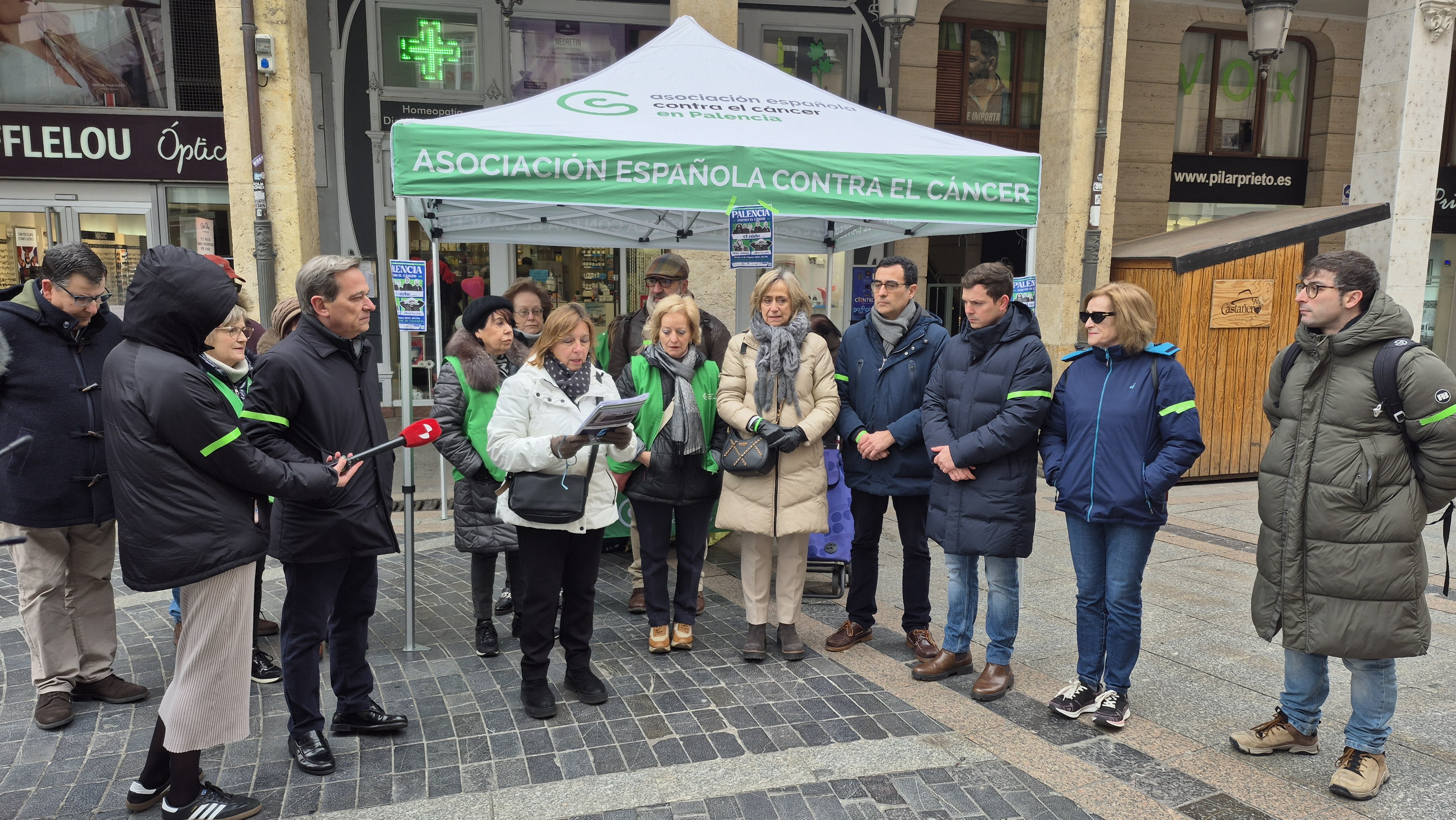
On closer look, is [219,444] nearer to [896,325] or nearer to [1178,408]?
[896,325]

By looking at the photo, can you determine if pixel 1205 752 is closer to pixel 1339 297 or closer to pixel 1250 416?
pixel 1339 297

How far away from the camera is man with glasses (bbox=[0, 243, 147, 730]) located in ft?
12.7

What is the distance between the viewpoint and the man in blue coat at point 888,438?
4.65 metres

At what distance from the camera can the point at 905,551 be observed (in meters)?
4.86

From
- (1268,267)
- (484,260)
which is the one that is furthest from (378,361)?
(1268,267)

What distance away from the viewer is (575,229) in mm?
7324

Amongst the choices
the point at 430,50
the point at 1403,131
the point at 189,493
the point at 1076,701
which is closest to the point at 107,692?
the point at 189,493

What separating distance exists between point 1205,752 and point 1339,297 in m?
1.86

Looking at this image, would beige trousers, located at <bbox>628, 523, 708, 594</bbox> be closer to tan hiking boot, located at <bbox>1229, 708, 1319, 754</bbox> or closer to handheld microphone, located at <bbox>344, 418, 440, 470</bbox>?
handheld microphone, located at <bbox>344, 418, 440, 470</bbox>

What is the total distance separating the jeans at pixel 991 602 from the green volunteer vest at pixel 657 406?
1.32 metres

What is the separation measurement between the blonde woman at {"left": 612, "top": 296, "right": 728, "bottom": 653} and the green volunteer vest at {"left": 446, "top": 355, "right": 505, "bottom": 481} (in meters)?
0.64

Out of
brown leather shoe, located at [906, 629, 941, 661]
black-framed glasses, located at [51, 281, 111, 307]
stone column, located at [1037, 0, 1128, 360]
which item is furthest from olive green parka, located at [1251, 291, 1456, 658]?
stone column, located at [1037, 0, 1128, 360]

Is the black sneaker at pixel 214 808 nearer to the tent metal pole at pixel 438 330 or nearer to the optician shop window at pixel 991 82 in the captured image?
the tent metal pole at pixel 438 330

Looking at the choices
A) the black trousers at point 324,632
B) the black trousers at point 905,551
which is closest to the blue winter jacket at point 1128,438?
the black trousers at point 905,551
